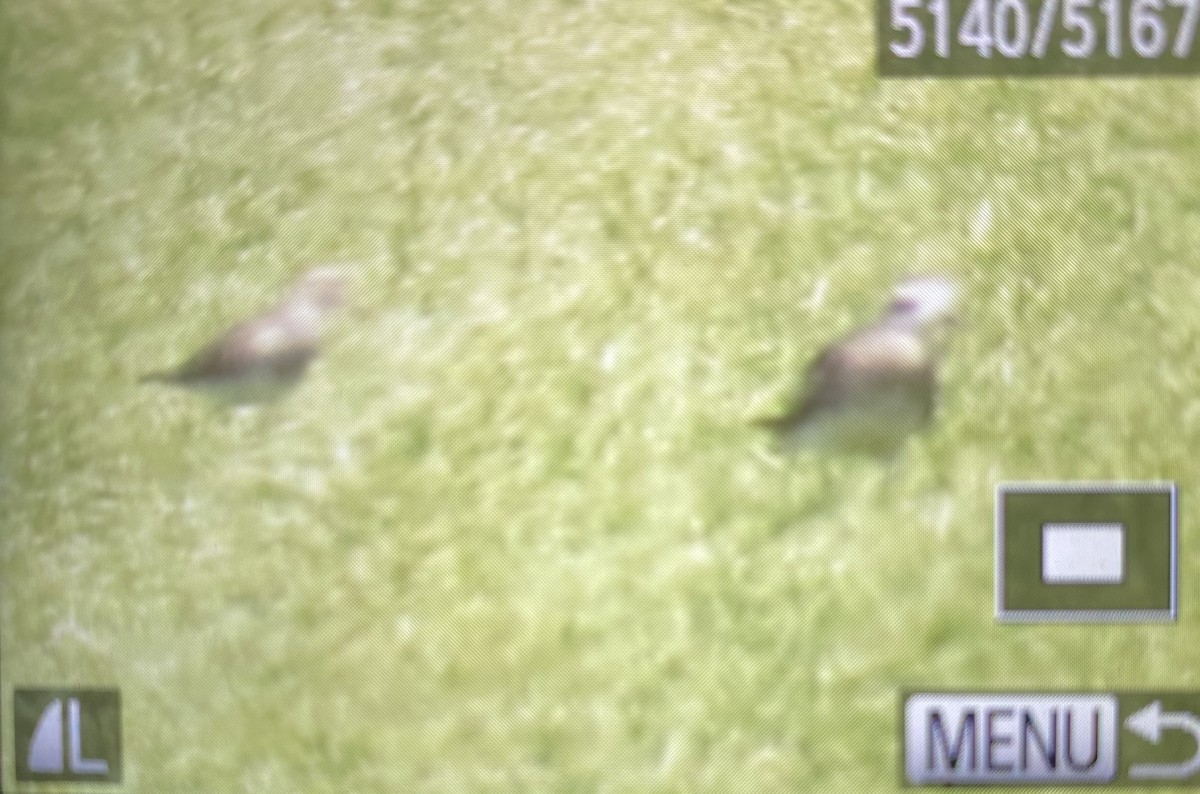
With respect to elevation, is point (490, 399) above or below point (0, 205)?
below

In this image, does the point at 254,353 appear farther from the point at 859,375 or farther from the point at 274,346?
the point at 859,375

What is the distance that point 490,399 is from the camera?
0.89 meters

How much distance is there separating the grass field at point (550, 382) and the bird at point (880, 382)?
16 millimetres

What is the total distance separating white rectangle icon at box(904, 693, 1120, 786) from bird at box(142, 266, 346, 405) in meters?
0.59

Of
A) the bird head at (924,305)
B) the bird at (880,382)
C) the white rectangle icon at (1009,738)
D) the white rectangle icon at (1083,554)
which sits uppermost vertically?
the bird head at (924,305)

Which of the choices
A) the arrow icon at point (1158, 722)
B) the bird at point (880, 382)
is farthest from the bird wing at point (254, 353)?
the arrow icon at point (1158, 722)

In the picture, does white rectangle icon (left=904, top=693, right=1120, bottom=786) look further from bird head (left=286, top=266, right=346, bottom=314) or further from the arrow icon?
bird head (left=286, top=266, right=346, bottom=314)

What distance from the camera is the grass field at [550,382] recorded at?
866 millimetres

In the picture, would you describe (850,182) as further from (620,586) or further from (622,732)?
(622,732)

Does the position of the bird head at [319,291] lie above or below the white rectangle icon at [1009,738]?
above

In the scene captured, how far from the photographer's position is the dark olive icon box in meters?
0.86

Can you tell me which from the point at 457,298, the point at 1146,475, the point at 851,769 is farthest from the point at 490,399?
the point at 1146,475

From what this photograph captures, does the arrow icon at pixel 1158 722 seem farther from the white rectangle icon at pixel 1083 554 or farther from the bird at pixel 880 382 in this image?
the bird at pixel 880 382

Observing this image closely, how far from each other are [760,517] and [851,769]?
0.73ft
